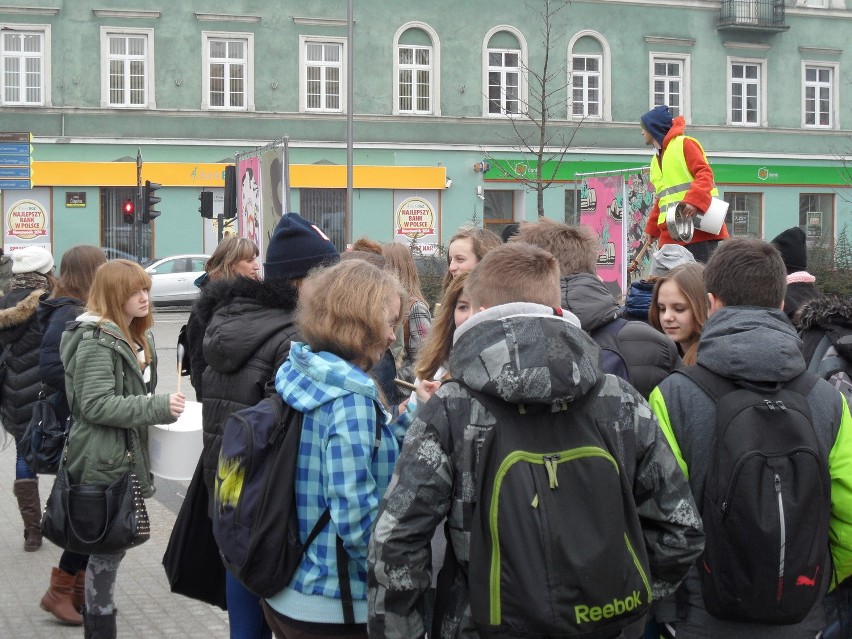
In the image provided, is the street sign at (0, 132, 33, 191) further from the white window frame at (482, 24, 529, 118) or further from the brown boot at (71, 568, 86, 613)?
the brown boot at (71, 568, 86, 613)

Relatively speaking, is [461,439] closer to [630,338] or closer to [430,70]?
[630,338]

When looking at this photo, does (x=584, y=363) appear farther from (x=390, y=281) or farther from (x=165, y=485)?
(x=165, y=485)

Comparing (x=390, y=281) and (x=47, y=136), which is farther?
(x=47, y=136)

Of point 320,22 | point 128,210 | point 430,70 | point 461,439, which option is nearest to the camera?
Answer: point 461,439

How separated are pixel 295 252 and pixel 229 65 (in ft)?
102

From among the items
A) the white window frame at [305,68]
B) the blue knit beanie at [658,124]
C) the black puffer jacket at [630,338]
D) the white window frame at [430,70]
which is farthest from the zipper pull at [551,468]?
the white window frame at [430,70]

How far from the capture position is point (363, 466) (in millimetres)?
3285

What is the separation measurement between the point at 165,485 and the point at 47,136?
83.7ft

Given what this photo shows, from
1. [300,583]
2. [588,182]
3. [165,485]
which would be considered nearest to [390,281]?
[300,583]

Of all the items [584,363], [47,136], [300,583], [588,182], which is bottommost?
[300,583]

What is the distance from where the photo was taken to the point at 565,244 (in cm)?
471

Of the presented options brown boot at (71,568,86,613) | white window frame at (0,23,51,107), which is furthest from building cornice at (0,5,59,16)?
brown boot at (71,568,86,613)

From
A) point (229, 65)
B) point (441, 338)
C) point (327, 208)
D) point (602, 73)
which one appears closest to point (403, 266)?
point (441, 338)

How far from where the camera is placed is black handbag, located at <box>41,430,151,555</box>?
5.11m
